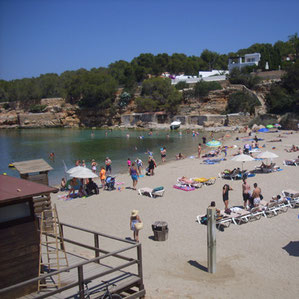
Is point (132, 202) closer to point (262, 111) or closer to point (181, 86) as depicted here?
point (262, 111)

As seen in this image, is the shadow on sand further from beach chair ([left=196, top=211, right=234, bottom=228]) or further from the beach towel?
the beach towel

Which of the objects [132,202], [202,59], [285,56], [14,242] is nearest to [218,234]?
[132,202]

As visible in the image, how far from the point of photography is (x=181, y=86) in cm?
6769

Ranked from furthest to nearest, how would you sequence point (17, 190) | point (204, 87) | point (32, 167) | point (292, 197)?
point (204, 87), point (292, 197), point (32, 167), point (17, 190)

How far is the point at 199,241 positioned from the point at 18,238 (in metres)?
5.78

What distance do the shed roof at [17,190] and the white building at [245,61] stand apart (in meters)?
72.2

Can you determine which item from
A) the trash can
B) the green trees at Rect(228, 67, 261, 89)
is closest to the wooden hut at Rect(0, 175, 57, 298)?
the trash can

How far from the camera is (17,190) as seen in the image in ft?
17.6

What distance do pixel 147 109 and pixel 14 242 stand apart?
59.7m

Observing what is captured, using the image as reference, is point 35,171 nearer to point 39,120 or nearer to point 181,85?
point 181,85

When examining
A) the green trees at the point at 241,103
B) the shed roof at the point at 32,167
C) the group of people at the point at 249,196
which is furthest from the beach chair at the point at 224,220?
the green trees at the point at 241,103

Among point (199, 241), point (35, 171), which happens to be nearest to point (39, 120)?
point (35, 171)

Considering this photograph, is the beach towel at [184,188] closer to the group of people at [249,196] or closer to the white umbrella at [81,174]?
the group of people at [249,196]

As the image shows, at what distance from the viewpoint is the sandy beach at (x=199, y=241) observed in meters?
7.10
